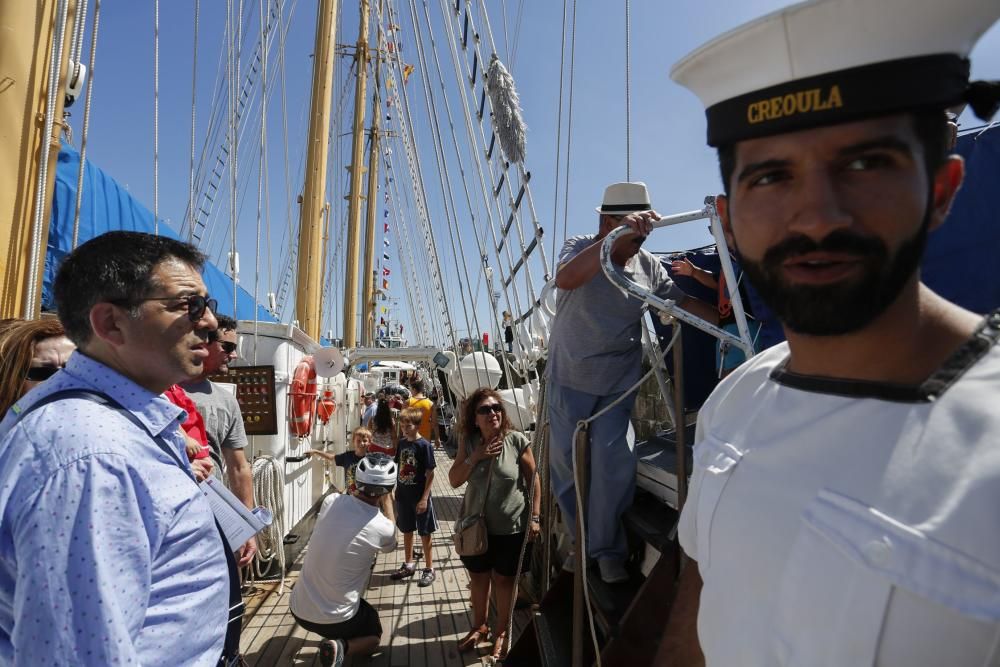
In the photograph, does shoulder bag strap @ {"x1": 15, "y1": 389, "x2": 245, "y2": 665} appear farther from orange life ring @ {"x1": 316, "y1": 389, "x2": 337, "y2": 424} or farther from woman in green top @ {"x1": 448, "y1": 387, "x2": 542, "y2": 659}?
orange life ring @ {"x1": 316, "y1": 389, "x2": 337, "y2": 424}

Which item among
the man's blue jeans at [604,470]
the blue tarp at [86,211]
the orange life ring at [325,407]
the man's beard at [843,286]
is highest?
the blue tarp at [86,211]

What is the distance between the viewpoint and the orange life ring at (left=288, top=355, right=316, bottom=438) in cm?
537

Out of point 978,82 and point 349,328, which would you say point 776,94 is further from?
point 349,328

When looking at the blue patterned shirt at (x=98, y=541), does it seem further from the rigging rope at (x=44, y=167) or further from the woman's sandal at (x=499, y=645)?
the woman's sandal at (x=499, y=645)

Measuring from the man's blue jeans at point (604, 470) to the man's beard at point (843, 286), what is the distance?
1.55 metres

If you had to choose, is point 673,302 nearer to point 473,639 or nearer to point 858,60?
point 858,60

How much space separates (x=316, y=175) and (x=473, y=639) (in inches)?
237

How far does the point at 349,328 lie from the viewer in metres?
15.1

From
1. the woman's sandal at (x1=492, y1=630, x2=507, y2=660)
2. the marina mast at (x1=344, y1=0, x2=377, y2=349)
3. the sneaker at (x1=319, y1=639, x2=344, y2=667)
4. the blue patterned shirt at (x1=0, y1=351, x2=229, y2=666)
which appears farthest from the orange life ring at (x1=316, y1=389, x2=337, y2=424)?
the marina mast at (x1=344, y1=0, x2=377, y2=349)

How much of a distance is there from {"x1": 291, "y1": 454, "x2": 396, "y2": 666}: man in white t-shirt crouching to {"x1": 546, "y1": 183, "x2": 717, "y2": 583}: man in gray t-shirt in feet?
4.68

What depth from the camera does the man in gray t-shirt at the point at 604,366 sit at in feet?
7.20

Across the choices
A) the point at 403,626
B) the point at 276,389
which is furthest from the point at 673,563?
the point at 276,389

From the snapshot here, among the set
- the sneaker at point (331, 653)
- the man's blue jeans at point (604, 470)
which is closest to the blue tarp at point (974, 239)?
the man's blue jeans at point (604, 470)

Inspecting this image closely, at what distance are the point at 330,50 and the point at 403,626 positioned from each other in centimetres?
695
